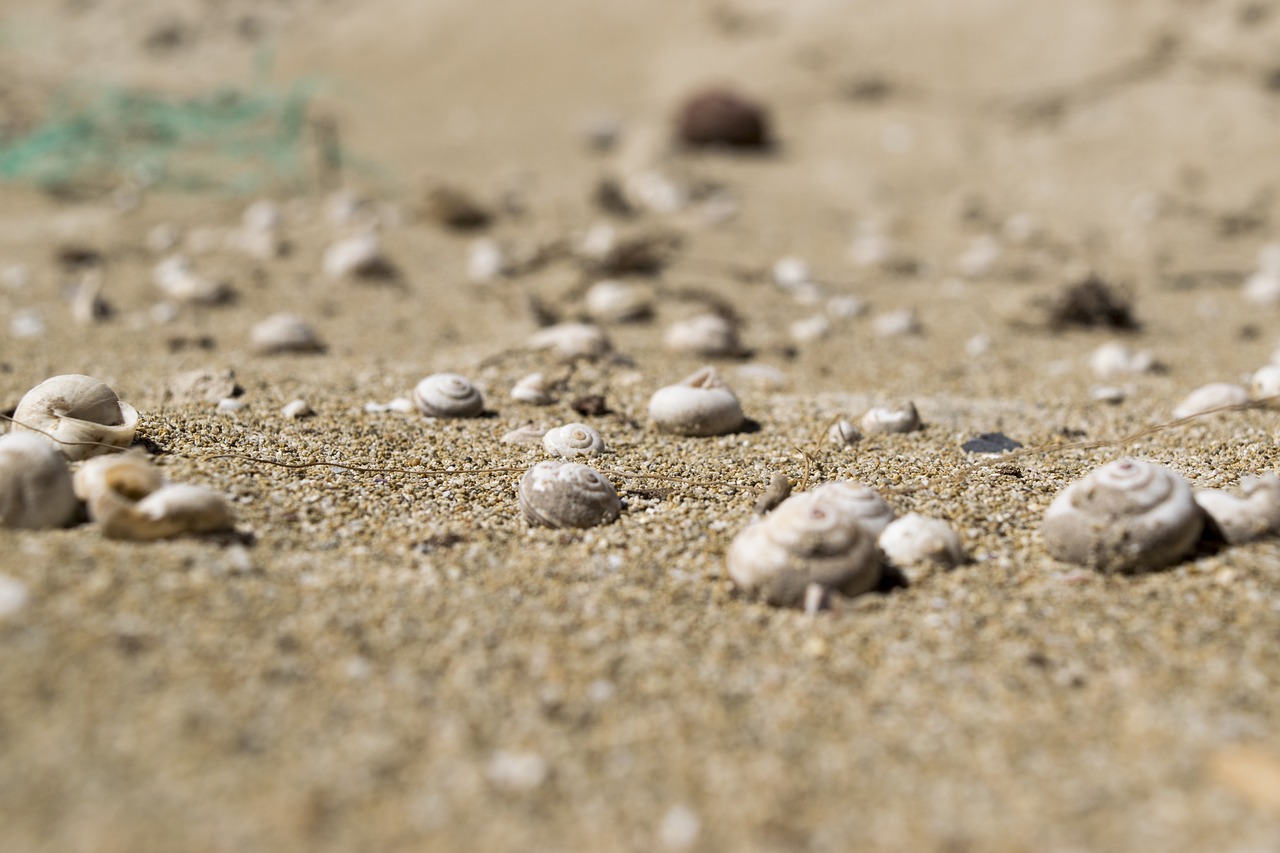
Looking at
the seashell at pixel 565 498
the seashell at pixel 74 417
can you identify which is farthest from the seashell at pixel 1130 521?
the seashell at pixel 74 417

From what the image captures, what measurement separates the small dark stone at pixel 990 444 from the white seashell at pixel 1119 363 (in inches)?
48.7

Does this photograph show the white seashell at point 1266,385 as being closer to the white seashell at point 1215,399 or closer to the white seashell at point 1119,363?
the white seashell at point 1215,399

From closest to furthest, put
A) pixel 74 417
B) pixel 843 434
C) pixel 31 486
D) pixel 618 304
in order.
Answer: pixel 31 486, pixel 74 417, pixel 843 434, pixel 618 304

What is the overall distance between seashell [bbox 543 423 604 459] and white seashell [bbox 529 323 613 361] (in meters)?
0.99

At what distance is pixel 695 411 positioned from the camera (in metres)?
3.06

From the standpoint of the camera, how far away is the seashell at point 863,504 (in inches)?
86.4

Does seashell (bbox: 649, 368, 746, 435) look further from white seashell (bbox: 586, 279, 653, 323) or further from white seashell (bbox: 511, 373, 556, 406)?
white seashell (bbox: 586, 279, 653, 323)

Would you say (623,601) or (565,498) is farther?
(565,498)

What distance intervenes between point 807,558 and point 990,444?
135 cm

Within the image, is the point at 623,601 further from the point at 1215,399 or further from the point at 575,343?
the point at 1215,399

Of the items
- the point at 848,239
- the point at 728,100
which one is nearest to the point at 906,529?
the point at 848,239

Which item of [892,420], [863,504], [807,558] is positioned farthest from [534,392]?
[807,558]

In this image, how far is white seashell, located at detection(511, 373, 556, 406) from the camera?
134 inches

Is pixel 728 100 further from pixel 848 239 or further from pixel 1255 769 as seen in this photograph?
pixel 1255 769
